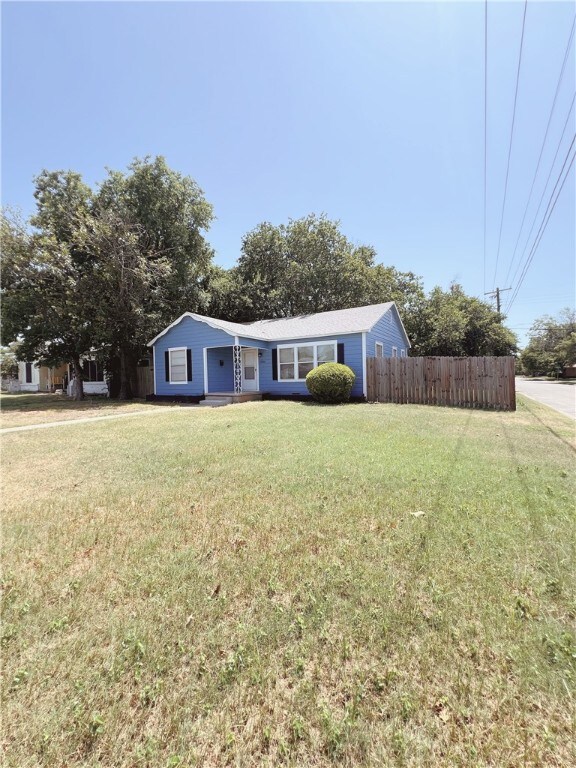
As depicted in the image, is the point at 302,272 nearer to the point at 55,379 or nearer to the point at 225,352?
the point at 225,352

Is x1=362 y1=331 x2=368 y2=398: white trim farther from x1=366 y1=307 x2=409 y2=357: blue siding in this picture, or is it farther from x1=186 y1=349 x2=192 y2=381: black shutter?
x1=186 y1=349 x2=192 y2=381: black shutter

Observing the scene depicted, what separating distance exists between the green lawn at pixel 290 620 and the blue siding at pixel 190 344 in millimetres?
12149

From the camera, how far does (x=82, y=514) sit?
364 cm

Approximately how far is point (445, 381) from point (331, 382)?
430 cm

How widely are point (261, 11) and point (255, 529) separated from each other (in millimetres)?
12176

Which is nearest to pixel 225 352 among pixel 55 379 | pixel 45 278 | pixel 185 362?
pixel 185 362

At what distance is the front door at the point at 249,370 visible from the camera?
17.4 meters

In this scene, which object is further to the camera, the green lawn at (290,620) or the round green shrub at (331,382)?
the round green shrub at (331,382)

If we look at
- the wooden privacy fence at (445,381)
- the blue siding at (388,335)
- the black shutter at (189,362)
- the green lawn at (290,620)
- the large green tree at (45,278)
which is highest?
the large green tree at (45,278)

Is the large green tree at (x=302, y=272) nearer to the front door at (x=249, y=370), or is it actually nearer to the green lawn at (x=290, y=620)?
the front door at (x=249, y=370)

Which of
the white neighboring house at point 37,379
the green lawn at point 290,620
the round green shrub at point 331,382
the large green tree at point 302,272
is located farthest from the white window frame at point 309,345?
the white neighboring house at point 37,379

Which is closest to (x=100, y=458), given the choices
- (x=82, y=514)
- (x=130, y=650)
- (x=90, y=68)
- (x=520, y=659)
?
(x=82, y=514)

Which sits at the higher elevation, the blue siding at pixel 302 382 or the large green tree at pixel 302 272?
the large green tree at pixel 302 272

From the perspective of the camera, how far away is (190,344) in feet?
56.4
